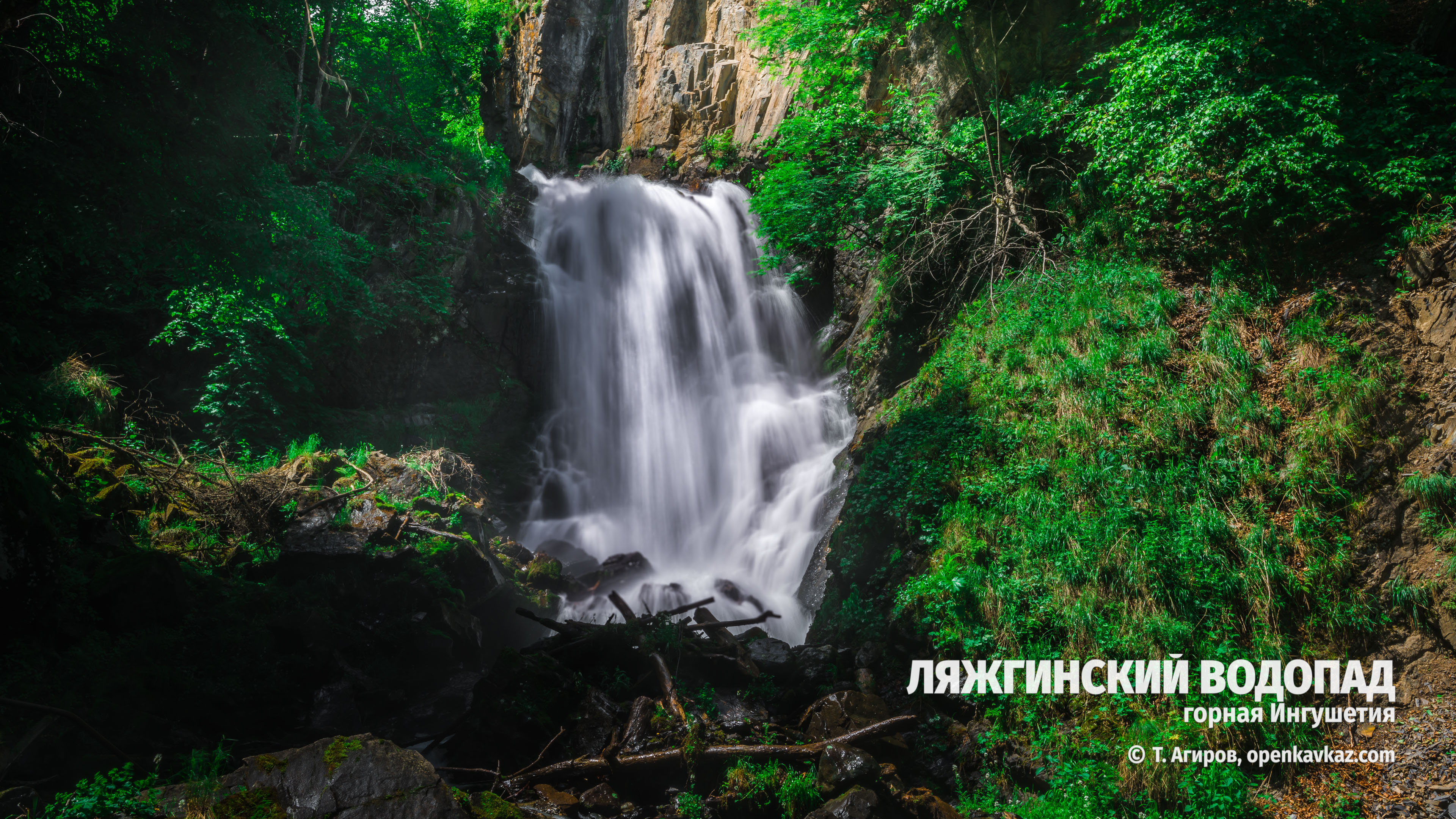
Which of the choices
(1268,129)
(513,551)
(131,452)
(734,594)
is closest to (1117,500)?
(1268,129)

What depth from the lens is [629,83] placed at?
25.6 metres

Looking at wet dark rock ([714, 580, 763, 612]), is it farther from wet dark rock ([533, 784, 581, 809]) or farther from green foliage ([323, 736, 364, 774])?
green foliage ([323, 736, 364, 774])

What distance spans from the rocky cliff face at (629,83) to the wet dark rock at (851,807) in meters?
19.5

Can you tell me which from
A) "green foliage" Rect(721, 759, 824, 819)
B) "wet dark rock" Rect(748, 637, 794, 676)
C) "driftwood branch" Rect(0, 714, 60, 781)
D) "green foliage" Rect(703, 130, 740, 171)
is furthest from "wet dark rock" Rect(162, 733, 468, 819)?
"green foliage" Rect(703, 130, 740, 171)

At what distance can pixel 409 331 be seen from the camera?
14.1 metres

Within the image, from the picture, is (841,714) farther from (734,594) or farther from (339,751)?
(734,594)

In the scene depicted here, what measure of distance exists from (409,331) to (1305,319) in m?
15.2

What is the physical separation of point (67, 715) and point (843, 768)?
18.2ft

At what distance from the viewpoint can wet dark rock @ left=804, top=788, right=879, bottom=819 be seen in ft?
14.9

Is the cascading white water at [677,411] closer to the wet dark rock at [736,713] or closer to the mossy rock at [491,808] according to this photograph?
the wet dark rock at [736,713]

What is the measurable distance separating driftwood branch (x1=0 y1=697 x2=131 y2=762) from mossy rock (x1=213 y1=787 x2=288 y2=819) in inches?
47.5

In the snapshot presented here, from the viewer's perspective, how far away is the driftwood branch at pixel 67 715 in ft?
13.3

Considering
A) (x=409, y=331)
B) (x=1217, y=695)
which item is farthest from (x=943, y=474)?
(x=409, y=331)

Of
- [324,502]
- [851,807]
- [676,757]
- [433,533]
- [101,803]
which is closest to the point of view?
[101,803]
